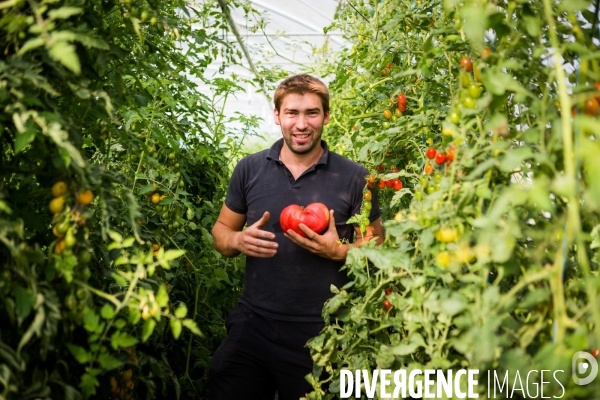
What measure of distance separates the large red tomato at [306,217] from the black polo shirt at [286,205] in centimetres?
10

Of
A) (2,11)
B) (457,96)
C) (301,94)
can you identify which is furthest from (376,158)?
(2,11)

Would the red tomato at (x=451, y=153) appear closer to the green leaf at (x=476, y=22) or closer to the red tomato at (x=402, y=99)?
the green leaf at (x=476, y=22)

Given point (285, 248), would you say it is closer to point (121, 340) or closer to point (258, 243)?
point (258, 243)

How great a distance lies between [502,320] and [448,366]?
0.18 metres

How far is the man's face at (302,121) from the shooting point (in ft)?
7.23

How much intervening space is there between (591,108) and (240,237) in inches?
54.0

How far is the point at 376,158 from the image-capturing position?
2094 mm

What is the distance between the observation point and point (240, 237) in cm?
213

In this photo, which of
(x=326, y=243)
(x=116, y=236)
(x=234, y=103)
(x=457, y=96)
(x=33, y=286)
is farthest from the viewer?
(x=234, y=103)

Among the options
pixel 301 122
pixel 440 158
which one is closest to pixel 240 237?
pixel 301 122

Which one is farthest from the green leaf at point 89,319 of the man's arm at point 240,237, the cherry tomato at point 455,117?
the man's arm at point 240,237

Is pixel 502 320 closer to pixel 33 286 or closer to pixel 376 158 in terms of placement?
pixel 33 286

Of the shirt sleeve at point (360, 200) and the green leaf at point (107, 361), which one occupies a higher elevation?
the shirt sleeve at point (360, 200)

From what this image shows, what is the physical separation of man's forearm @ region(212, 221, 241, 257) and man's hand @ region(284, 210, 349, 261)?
275mm
